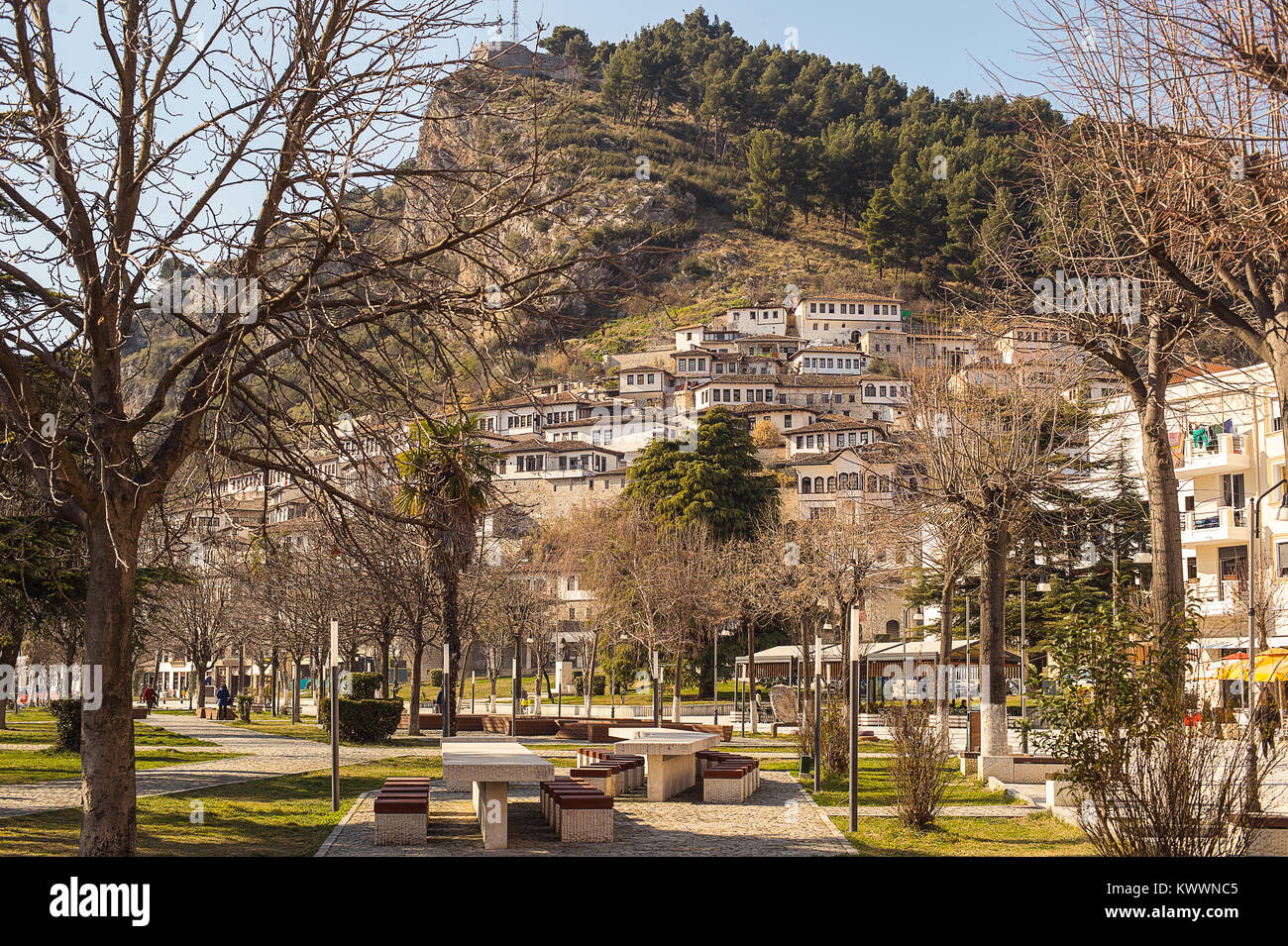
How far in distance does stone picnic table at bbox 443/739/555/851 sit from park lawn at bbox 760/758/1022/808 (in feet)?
21.0

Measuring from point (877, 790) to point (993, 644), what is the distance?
317cm

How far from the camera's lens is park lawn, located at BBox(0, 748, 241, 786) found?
2017 cm

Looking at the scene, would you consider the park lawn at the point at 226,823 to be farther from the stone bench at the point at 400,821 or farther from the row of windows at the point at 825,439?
the row of windows at the point at 825,439

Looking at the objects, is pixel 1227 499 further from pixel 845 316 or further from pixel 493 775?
pixel 845 316

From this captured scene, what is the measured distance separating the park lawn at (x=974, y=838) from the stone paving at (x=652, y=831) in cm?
44

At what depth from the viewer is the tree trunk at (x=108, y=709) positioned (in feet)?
30.5

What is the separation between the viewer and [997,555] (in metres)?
21.0

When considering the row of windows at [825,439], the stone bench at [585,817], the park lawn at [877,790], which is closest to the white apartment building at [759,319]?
the row of windows at [825,439]

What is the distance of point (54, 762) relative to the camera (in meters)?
23.5

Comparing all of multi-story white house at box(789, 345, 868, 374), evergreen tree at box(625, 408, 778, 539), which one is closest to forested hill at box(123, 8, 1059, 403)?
multi-story white house at box(789, 345, 868, 374)

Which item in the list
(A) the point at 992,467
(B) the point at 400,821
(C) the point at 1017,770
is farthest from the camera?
(A) the point at 992,467

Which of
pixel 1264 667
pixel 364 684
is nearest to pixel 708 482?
pixel 364 684

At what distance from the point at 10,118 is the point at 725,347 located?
451 ft

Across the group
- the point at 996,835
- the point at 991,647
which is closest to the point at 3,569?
the point at 996,835
